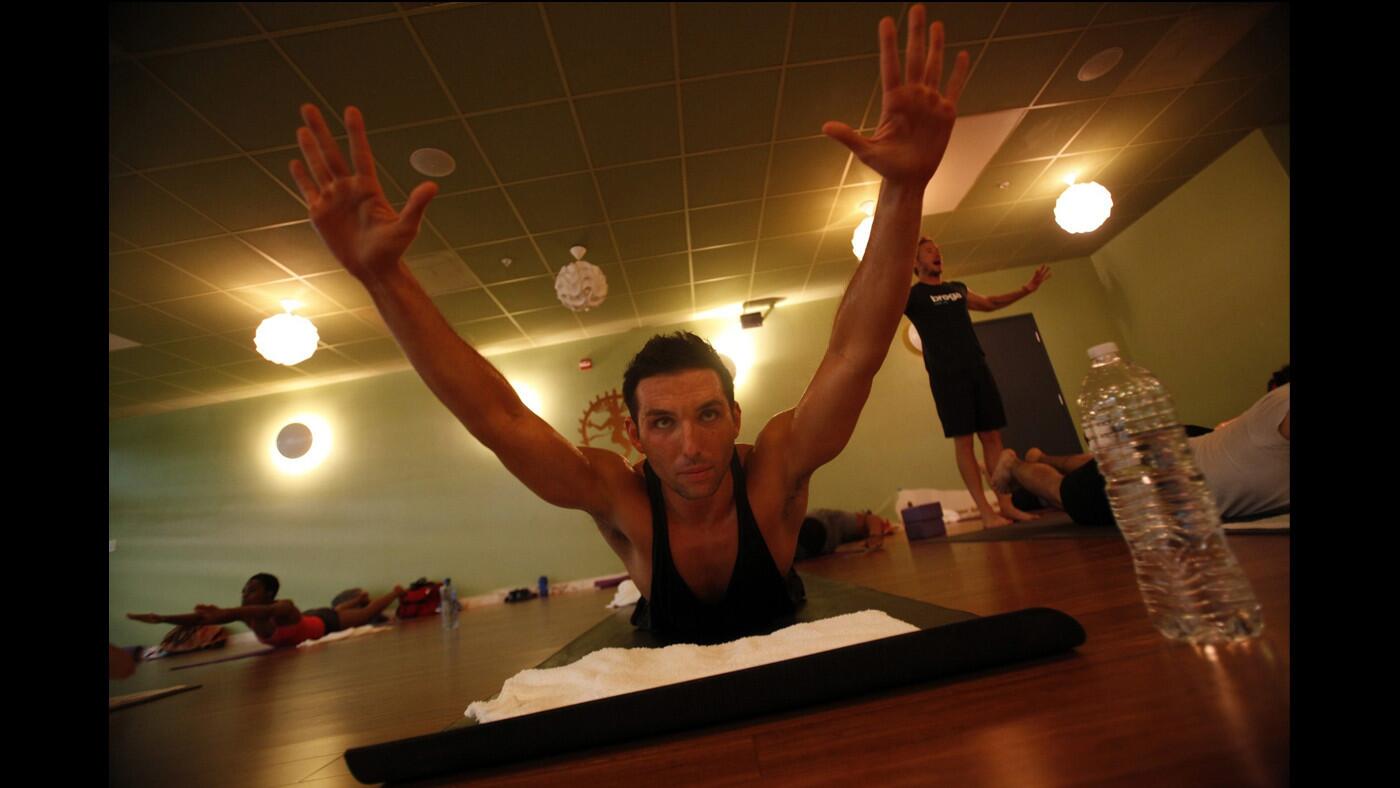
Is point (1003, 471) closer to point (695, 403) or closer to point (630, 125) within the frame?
point (695, 403)

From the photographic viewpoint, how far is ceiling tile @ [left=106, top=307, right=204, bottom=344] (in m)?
3.98

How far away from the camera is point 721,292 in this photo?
5.21m

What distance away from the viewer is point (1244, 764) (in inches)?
16.0

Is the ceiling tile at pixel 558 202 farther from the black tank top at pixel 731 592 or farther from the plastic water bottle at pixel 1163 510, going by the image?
the plastic water bottle at pixel 1163 510

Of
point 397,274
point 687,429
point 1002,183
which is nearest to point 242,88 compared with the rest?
point 397,274

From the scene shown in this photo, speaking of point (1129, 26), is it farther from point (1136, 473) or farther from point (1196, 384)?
point (1196, 384)

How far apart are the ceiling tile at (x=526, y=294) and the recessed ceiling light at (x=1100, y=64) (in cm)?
365

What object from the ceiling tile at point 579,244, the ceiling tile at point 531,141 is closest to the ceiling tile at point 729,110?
the ceiling tile at point 531,141

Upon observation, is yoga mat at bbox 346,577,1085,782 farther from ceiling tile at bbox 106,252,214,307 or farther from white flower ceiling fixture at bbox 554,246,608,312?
ceiling tile at bbox 106,252,214,307

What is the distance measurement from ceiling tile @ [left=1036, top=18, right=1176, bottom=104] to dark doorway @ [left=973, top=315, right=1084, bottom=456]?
2711 millimetres

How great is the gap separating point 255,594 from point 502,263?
311 centimetres

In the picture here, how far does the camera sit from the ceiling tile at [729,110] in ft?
9.16

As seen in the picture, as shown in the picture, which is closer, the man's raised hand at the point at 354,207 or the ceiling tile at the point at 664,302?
the man's raised hand at the point at 354,207
